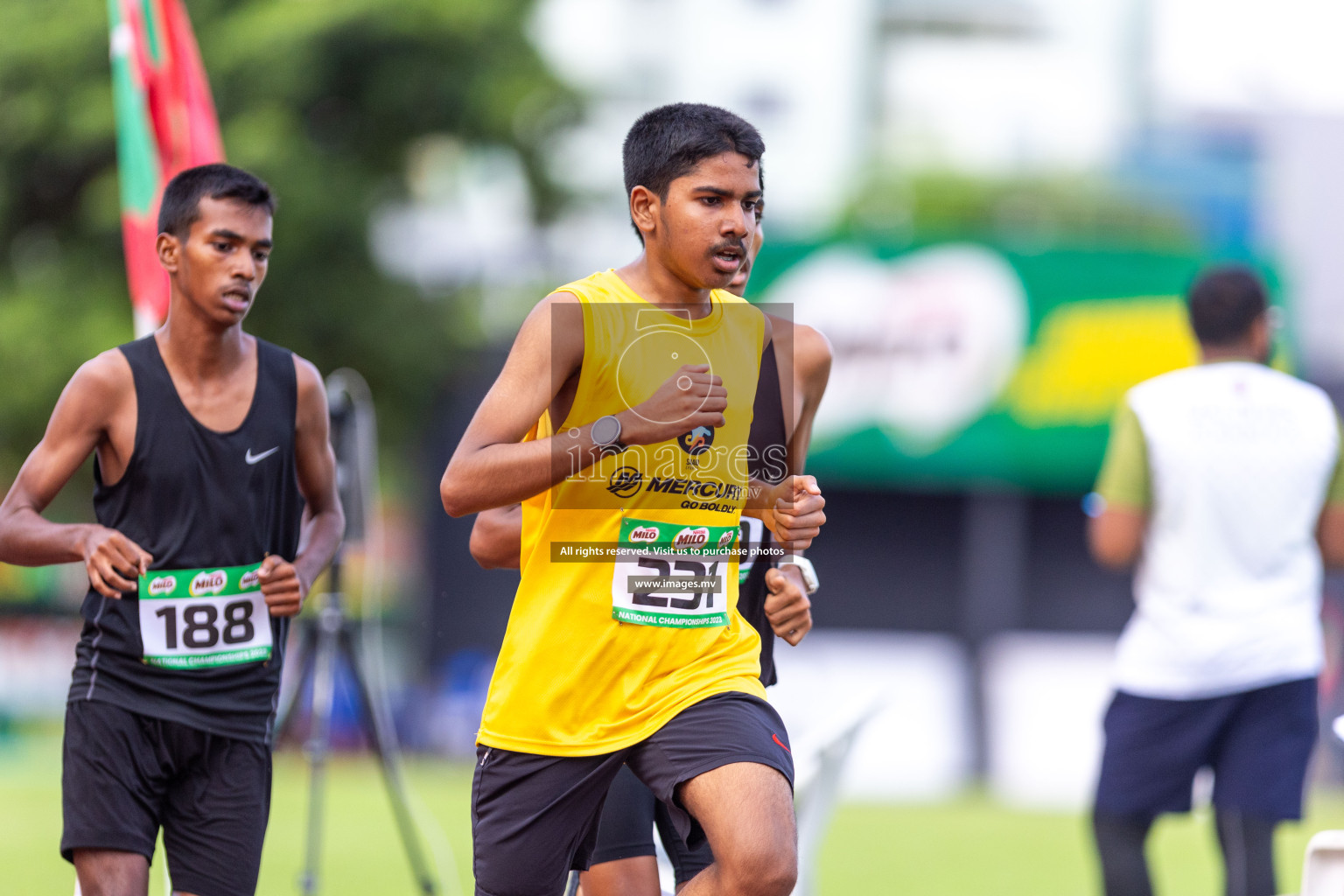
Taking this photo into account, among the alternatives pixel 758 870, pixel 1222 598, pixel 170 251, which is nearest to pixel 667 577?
pixel 758 870

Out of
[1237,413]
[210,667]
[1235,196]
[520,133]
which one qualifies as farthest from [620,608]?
[1235,196]

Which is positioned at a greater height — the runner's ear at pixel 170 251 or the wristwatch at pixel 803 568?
the runner's ear at pixel 170 251

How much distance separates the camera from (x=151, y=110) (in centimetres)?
582

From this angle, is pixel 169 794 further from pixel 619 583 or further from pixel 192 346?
pixel 619 583

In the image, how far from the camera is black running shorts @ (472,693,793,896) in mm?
3418

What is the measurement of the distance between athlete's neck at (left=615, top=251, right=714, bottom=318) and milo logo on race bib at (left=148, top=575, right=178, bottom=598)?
1.36 metres

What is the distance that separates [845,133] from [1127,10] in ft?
45.9

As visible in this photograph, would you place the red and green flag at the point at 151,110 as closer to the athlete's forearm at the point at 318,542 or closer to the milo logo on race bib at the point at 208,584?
the athlete's forearm at the point at 318,542

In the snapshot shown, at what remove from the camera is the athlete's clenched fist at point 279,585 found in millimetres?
4031

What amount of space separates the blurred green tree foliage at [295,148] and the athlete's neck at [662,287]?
39.3 ft

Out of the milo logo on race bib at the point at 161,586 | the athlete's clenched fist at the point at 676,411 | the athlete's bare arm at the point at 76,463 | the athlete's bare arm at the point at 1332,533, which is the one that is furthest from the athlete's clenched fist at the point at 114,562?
the athlete's bare arm at the point at 1332,533

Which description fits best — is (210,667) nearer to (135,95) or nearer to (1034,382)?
(135,95)

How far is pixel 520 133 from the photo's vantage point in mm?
16922

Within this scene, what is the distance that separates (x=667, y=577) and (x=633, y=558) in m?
0.09
